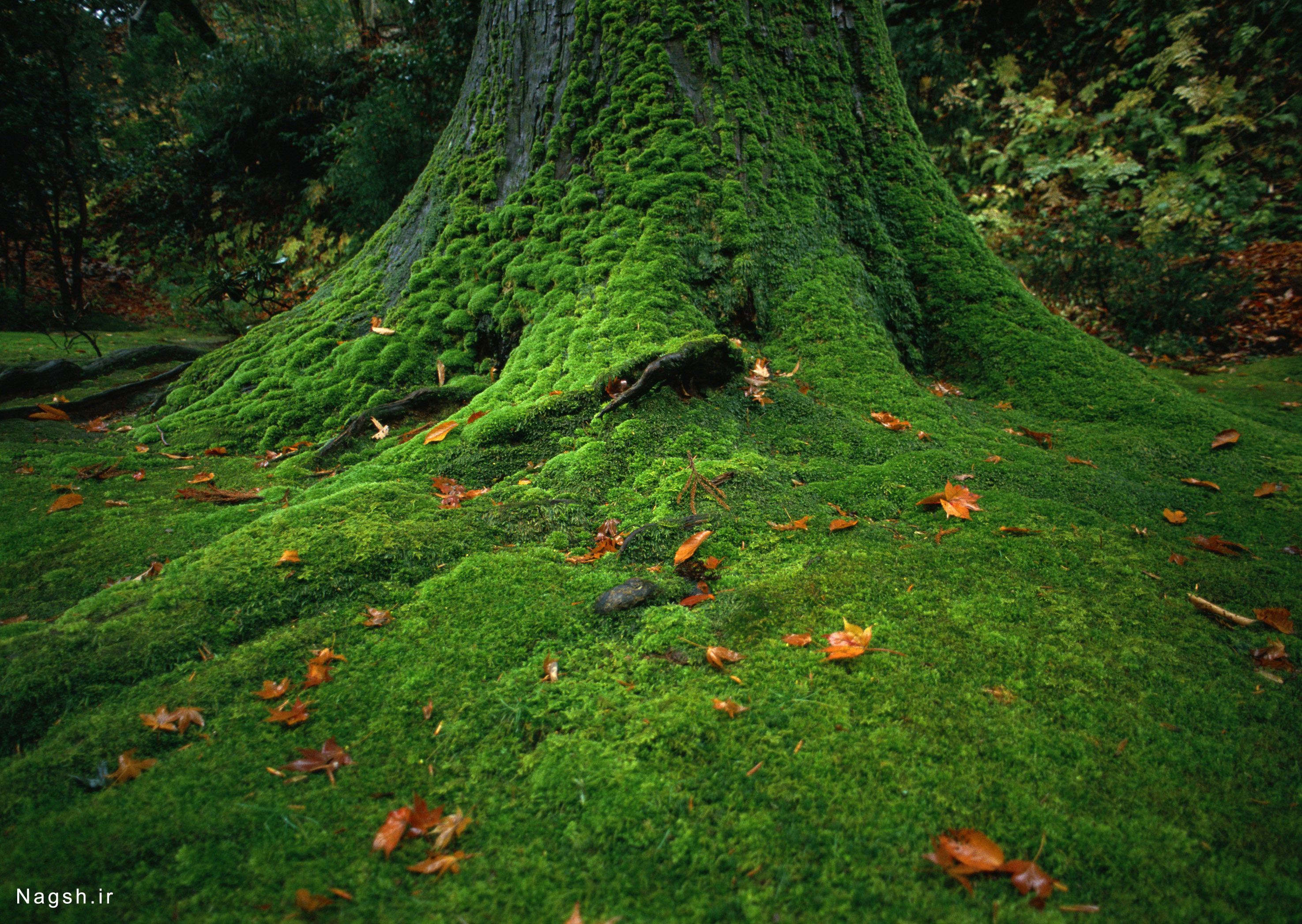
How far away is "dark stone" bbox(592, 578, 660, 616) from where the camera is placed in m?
2.19

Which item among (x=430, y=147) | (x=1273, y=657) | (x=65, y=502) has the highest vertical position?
(x=430, y=147)

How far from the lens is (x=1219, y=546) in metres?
2.67

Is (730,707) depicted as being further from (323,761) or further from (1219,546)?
(1219,546)

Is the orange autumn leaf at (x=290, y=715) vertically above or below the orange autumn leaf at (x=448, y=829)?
above

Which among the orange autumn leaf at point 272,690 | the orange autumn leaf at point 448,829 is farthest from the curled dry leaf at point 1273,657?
the orange autumn leaf at point 272,690

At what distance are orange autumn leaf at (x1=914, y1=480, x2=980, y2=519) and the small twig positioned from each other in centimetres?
79

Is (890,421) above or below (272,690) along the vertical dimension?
above

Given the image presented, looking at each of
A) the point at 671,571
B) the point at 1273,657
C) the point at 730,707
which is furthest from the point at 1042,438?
the point at 730,707

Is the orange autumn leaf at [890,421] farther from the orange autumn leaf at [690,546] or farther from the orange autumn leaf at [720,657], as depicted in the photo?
the orange autumn leaf at [720,657]

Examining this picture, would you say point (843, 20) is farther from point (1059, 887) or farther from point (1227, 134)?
point (1227, 134)

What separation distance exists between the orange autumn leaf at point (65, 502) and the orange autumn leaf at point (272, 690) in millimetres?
2104

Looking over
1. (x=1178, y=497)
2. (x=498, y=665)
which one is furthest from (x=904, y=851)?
(x=1178, y=497)

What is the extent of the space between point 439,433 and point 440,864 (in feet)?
7.50

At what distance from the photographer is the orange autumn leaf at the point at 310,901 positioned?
1.30 m
